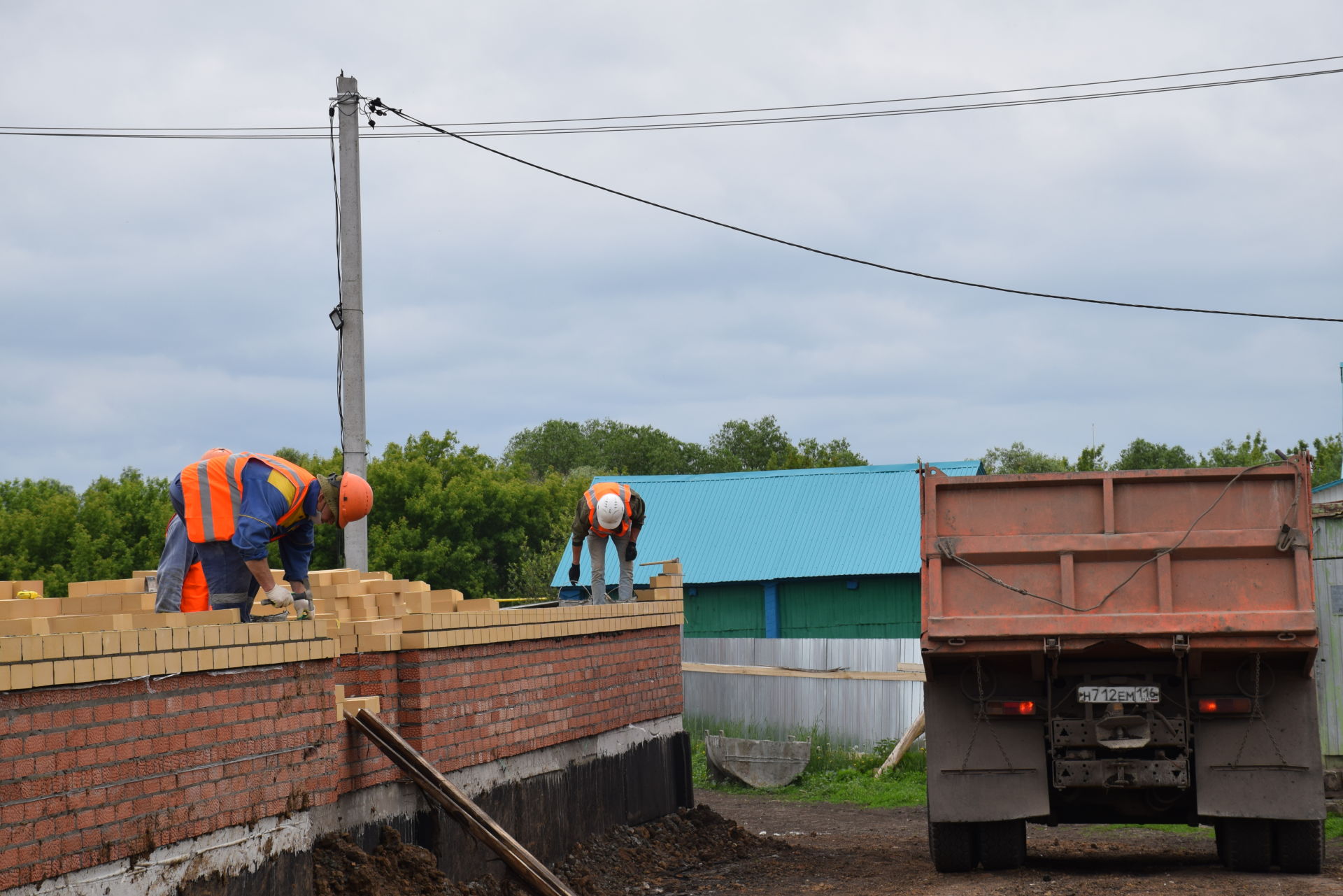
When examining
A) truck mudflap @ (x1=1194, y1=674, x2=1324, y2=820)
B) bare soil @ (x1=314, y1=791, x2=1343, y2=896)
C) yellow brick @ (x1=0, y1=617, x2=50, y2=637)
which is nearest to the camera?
yellow brick @ (x1=0, y1=617, x2=50, y2=637)

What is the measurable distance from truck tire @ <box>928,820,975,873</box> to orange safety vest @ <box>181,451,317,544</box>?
15.3 ft

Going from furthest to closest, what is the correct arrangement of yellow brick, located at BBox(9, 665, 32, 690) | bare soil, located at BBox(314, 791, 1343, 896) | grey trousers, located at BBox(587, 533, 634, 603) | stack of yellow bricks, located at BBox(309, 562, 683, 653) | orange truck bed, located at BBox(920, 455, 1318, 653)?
grey trousers, located at BBox(587, 533, 634, 603)
orange truck bed, located at BBox(920, 455, 1318, 653)
stack of yellow bricks, located at BBox(309, 562, 683, 653)
bare soil, located at BBox(314, 791, 1343, 896)
yellow brick, located at BBox(9, 665, 32, 690)

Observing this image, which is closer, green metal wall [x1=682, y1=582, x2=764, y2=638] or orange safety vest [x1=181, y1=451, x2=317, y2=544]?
orange safety vest [x1=181, y1=451, x2=317, y2=544]

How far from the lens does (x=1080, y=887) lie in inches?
325

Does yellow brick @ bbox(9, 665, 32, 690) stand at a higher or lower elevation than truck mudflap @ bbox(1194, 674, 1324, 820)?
higher

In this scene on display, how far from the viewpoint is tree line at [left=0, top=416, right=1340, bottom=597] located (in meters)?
37.3

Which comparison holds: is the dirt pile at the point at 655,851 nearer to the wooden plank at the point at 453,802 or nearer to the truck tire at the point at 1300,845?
the wooden plank at the point at 453,802

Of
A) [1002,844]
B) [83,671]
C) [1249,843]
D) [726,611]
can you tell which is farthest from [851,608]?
[83,671]

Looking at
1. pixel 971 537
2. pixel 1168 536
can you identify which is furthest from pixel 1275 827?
pixel 971 537

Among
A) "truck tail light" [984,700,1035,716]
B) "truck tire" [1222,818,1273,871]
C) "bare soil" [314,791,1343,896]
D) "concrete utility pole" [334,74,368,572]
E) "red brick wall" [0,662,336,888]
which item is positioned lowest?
"bare soil" [314,791,1343,896]

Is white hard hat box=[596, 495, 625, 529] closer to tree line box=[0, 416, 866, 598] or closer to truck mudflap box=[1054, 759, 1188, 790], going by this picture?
truck mudflap box=[1054, 759, 1188, 790]

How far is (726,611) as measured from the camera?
2550cm

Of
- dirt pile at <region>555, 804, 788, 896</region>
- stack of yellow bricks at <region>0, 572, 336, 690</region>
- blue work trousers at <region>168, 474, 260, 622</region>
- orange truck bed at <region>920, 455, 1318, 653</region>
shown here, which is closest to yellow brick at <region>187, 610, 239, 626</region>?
stack of yellow bricks at <region>0, 572, 336, 690</region>

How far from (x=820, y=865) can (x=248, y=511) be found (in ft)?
18.0
